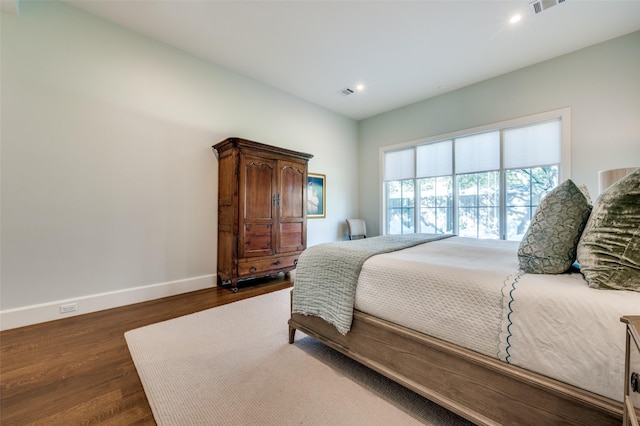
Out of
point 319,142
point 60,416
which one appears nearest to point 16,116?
point 60,416

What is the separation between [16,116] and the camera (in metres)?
2.20

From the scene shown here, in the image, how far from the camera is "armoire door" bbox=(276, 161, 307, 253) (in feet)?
11.8

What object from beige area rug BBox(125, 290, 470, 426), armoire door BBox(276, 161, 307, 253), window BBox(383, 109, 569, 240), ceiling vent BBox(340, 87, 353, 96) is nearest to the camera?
beige area rug BBox(125, 290, 470, 426)

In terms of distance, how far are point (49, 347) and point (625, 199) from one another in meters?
3.49

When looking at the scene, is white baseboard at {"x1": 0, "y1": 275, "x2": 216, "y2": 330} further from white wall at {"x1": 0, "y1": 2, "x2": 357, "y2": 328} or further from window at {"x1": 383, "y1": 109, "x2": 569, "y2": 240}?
window at {"x1": 383, "y1": 109, "x2": 569, "y2": 240}

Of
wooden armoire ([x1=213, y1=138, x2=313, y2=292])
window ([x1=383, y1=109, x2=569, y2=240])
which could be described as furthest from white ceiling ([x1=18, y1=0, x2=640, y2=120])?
wooden armoire ([x1=213, y1=138, x2=313, y2=292])

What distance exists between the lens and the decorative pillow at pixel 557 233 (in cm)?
110

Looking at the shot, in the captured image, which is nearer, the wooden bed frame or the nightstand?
the nightstand

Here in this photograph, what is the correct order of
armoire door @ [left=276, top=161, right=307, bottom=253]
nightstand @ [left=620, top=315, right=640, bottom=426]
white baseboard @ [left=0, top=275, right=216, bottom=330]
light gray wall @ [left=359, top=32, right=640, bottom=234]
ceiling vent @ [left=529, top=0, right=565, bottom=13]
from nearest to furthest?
nightstand @ [left=620, top=315, right=640, bottom=426], white baseboard @ [left=0, top=275, right=216, bottom=330], ceiling vent @ [left=529, top=0, right=565, bottom=13], light gray wall @ [left=359, top=32, right=640, bottom=234], armoire door @ [left=276, top=161, right=307, bottom=253]

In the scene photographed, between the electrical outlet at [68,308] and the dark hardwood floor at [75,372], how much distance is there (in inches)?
3.5

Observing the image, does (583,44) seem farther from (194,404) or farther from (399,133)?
(194,404)

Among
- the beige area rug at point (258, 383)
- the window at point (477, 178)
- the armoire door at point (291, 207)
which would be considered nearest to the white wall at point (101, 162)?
the armoire door at point (291, 207)

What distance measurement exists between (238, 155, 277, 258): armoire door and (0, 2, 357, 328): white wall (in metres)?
0.55

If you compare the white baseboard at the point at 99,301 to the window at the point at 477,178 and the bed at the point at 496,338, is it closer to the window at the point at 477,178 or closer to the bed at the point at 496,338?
the bed at the point at 496,338
